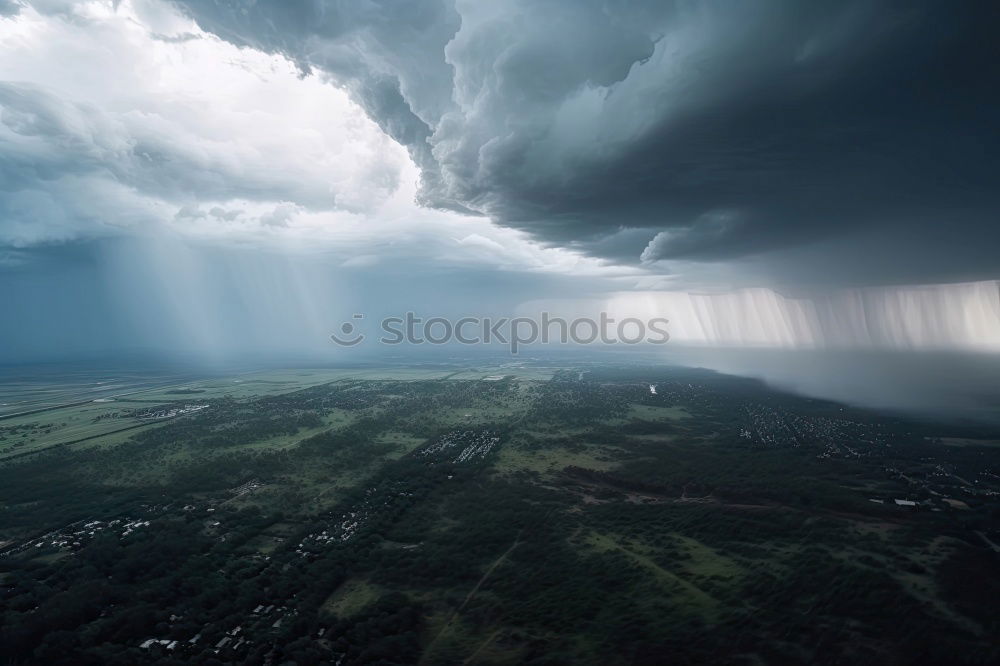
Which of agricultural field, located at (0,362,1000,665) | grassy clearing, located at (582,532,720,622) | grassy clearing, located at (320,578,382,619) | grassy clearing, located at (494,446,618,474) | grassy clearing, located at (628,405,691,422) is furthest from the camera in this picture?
grassy clearing, located at (628,405,691,422)

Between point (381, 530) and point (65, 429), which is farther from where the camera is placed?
point (65, 429)

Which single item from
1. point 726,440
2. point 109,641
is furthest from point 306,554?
point 726,440

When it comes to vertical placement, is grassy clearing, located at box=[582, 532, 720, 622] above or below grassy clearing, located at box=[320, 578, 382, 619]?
below

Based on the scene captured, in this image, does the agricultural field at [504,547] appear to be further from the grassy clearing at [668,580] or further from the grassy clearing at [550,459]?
the grassy clearing at [550,459]

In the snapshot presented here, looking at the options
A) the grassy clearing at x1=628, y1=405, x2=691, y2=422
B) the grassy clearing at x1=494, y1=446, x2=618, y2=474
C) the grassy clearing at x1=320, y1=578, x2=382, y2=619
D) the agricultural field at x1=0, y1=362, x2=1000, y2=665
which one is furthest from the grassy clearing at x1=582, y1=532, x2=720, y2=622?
the grassy clearing at x1=628, y1=405, x2=691, y2=422

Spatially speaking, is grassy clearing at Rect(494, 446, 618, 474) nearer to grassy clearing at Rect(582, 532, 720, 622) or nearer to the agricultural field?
the agricultural field

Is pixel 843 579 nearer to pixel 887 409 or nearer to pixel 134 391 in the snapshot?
pixel 887 409

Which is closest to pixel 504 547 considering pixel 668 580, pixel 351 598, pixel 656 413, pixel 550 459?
pixel 351 598

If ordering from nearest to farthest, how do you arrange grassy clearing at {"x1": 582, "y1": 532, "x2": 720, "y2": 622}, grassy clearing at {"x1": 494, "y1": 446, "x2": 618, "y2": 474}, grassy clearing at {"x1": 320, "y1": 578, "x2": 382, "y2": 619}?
1. grassy clearing at {"x1": 582, "y1": 532, "x2": 720, "y2": 622}
2. grassy clearing at {"x1": 320, "y1": 578, "x2": 382, "y2": 619}
3. grassy clearing at {"x1": 494, "y1": 446, "x2": 618, "y2": 474}

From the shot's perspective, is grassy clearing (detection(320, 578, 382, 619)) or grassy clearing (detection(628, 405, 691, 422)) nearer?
grassy clearing (detection(320, 578, 382, 619))
